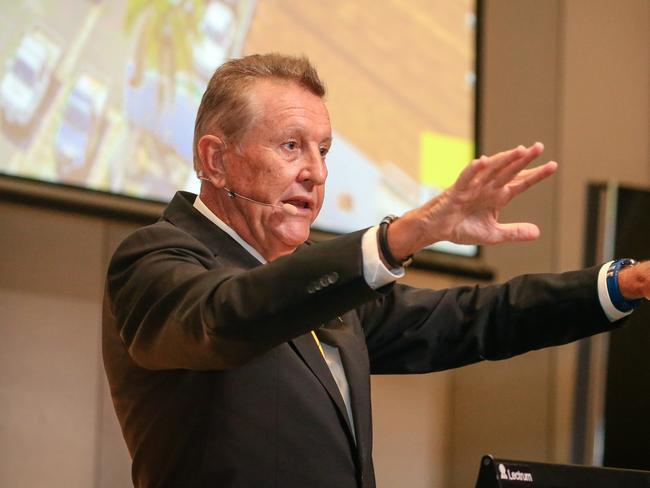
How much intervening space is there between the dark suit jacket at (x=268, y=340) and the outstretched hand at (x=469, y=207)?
8 centimetres

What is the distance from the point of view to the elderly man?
1487mm

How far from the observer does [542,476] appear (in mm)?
1696

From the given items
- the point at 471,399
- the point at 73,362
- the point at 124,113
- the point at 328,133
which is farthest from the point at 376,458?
the point at 328,133

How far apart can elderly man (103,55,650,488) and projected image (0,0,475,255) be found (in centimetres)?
106

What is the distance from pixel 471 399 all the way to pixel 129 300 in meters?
2.86

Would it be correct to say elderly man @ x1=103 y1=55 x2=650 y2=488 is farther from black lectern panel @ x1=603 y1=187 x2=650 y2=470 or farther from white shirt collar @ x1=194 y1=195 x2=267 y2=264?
black lectern panel @ x1=603 y1=187 x2=650 y2=470

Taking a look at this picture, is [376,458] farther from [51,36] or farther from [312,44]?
[51,36]

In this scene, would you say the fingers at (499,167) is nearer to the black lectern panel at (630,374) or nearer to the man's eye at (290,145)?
the man's eye at (290,145)

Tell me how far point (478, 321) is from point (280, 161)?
1.64ft

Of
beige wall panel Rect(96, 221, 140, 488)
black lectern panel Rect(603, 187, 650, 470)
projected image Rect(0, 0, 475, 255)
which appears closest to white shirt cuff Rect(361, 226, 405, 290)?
projected image Rect(0, 0, 475, 255)

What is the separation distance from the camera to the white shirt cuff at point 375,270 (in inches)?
58.3

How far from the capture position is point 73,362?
3.21m

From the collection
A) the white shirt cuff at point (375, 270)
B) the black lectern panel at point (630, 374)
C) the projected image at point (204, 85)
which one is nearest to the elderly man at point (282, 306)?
the white shirt cuff at point (375, 270)

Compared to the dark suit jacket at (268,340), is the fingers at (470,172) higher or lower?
higher
